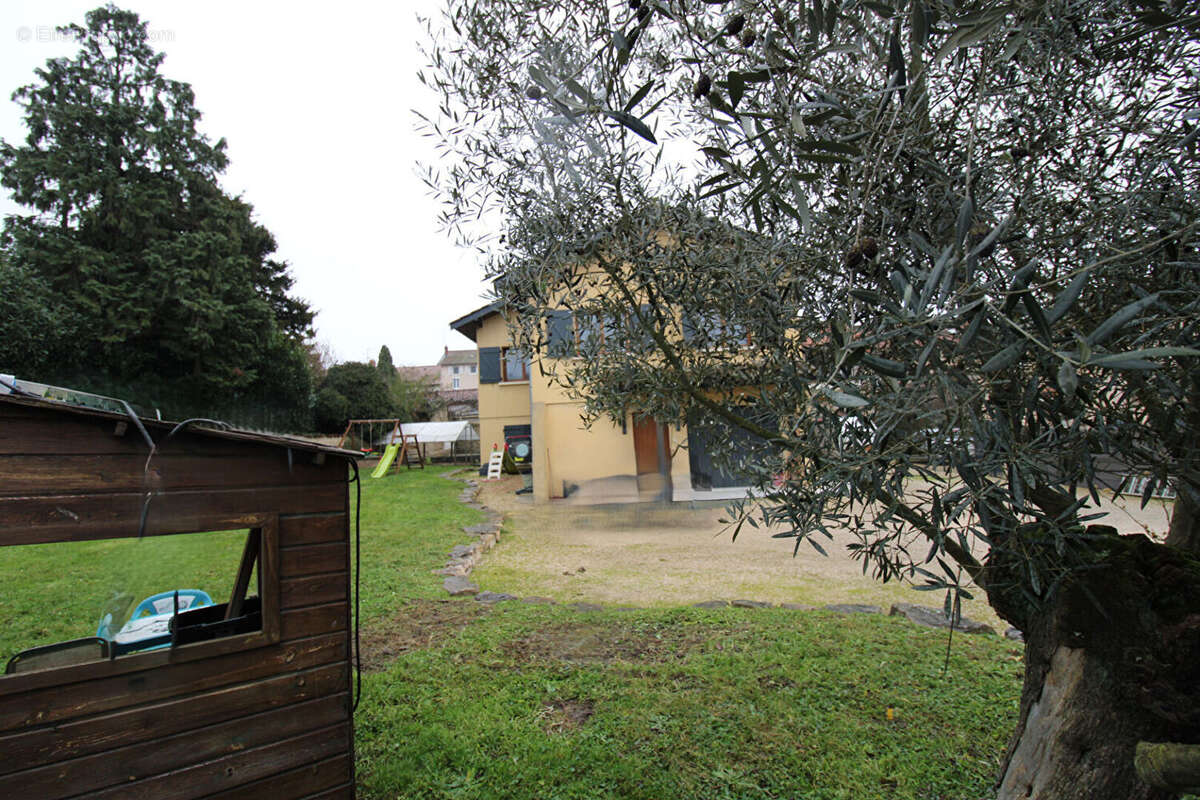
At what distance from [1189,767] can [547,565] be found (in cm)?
716

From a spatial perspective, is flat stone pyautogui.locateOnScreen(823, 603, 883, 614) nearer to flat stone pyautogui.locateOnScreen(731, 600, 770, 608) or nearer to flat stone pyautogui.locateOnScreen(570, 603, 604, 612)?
flat stone pyautogui.locateOnScreen(731, 600, 770, 608)

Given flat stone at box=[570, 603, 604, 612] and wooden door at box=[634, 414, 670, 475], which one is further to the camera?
wooden door at box=[634, 414, 670, 475]

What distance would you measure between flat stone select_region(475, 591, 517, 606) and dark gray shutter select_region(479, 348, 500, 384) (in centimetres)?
1230

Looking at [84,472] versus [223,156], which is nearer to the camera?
[84,472]

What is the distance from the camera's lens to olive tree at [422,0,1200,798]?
148cm

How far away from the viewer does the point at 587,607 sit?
A: 615 cm

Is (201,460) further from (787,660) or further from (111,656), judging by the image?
(787,660)

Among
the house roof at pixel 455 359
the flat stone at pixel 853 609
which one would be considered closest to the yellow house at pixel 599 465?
the flat stone at pixel 853 609

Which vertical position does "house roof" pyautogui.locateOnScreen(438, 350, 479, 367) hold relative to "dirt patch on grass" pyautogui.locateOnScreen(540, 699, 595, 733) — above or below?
above

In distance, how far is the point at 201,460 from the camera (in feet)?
8.12

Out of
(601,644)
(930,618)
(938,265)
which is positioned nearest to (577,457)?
(601,644)

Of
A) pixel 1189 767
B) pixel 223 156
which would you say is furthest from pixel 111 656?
pixel 223 156

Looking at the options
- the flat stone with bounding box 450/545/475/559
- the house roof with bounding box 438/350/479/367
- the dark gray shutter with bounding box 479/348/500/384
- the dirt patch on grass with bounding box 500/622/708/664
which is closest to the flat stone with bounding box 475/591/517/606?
the dirt patch on grass with bounding box 500/622/708/664

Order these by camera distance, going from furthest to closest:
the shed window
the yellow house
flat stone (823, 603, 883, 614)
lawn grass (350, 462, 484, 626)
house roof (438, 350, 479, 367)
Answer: house roof (438, 350, 479, 367) < the yellow house < lawn grass (350, 462, 484, 626) < flat stone (823, 603, 883, 614) < the shed window
